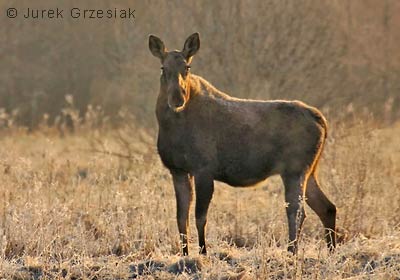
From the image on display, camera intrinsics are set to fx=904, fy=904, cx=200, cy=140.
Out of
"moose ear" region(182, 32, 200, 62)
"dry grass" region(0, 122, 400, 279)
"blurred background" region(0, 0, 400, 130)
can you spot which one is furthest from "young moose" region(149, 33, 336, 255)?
"blurred background" region(0, 0, 400, 130)

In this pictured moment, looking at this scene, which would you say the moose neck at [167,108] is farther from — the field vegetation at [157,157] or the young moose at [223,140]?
the field vegetation at [157,157]

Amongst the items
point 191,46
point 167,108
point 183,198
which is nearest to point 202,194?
point 183,198

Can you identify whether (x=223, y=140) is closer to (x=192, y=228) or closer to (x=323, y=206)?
(x=323, y=206)

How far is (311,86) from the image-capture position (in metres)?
15.4

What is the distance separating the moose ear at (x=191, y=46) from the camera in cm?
852

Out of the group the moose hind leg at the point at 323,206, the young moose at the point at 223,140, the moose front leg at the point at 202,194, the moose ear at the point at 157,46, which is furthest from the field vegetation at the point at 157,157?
the moose ear at the point at 157,46

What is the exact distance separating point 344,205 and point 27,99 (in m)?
16.7

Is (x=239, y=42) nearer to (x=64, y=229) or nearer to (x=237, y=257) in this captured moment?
(x=64, y=229)

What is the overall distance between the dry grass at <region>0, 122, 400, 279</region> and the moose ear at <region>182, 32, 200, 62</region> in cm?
180

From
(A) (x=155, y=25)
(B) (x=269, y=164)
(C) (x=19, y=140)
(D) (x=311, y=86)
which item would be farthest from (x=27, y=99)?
(B) (x=269, y=164)

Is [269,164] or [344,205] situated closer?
[269,164]

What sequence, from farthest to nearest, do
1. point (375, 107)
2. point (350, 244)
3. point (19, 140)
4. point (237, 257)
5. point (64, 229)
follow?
1. point (19, 140)
2. point (375, 107)
3. point (64, 229)
4. point (350, 244)
5. point (237, 257)

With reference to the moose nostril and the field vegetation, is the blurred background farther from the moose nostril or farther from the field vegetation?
the moose nostril

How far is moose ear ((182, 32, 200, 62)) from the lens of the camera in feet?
28.0
